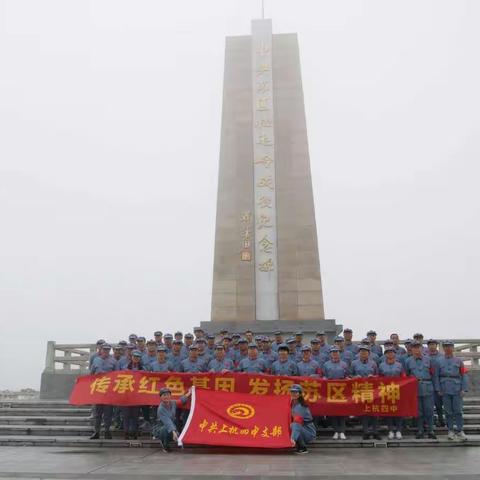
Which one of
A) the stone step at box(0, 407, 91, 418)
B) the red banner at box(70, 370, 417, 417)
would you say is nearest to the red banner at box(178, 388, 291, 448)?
the red banner at box(70, 370, 417, 417)

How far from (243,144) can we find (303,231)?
301 cm

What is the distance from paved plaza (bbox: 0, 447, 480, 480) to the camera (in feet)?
18.9

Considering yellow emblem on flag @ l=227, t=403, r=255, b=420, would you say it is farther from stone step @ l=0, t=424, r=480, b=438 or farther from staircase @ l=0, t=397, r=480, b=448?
stone step @ l=0, t=424, r=480, b=438

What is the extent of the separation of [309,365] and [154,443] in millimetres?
2723

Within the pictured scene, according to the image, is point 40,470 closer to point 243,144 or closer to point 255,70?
point 243,144

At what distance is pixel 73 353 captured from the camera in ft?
44.0

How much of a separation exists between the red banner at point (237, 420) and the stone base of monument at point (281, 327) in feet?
17.7

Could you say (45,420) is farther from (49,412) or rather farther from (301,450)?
(301,450)

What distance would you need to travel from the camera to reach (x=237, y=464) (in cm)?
645

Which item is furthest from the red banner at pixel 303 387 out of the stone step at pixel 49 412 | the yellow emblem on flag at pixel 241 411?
the stone step at pixel 49 412

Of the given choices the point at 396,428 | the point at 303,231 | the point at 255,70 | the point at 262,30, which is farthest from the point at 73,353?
the point at 262,30

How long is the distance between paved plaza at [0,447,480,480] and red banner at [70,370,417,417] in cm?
68

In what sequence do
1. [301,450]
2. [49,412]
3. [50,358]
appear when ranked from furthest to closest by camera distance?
[50,358]
[49,412]
[301,450]

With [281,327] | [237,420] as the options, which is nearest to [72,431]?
[237,420]
